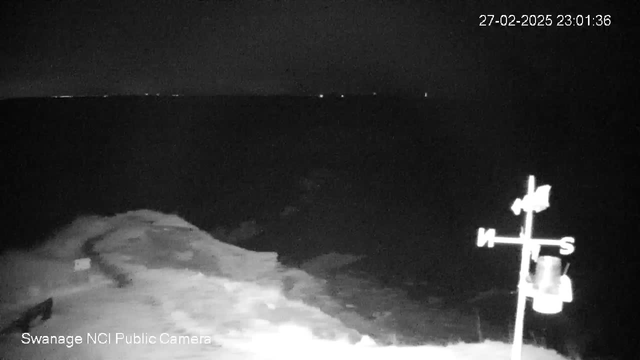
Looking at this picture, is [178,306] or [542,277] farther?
[178,306]

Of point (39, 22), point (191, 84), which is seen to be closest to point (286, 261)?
point (191, 84)

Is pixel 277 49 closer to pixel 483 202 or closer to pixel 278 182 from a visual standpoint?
pixel 278 182

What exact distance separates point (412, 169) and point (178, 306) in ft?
2.36

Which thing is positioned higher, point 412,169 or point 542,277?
point 412,169

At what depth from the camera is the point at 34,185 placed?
4.93 feet

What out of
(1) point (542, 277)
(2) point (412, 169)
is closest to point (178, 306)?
(2) point (412, 169)

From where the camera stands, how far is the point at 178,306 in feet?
4.81

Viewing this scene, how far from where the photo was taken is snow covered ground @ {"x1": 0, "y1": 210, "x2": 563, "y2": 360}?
4.78 feet

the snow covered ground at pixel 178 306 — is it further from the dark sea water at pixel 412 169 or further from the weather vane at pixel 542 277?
the weather vane at pixel 542 277

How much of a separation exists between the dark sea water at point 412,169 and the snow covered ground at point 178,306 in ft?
0.29

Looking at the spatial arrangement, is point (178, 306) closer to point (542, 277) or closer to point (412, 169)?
point (412, 169)

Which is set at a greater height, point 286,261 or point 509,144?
point 509,144

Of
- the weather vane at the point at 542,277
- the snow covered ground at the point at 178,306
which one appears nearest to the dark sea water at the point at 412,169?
the snow covered ground at the point at 178,306

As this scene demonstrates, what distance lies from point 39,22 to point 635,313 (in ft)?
5.75
